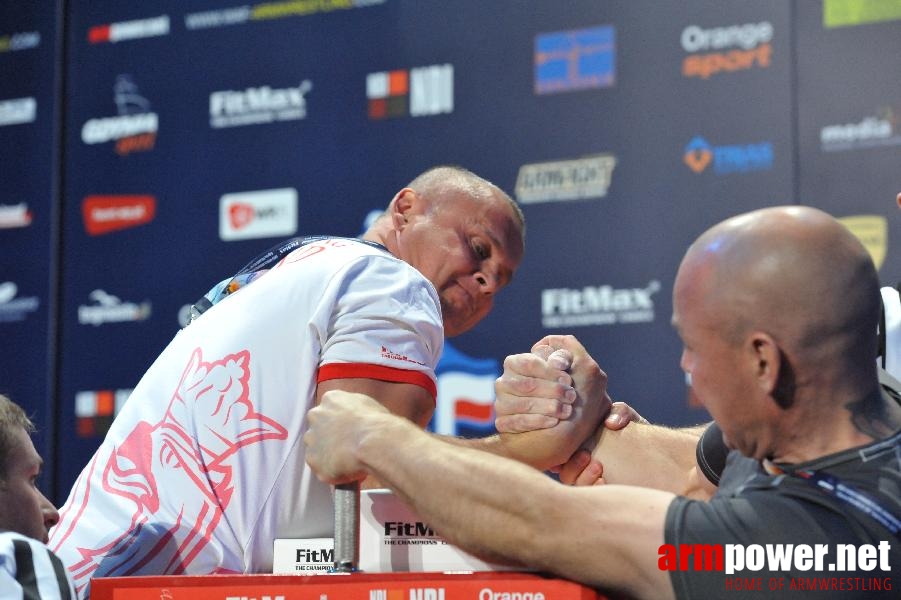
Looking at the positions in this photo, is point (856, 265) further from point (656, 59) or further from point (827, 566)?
point (656, 59)

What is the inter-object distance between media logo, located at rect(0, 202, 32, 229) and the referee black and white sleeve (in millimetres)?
3580

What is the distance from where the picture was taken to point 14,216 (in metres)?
4.88

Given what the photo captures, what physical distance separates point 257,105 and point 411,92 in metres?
0.65

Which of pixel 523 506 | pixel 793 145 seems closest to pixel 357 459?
pixel 523 506

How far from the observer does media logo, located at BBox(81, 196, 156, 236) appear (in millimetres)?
4652

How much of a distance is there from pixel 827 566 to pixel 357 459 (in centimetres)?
54

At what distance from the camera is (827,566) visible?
124 cm

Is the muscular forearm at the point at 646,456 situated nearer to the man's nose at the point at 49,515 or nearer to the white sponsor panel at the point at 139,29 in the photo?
the man's nose at the point at 49,515

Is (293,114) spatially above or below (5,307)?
above

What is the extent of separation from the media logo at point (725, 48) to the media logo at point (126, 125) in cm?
209

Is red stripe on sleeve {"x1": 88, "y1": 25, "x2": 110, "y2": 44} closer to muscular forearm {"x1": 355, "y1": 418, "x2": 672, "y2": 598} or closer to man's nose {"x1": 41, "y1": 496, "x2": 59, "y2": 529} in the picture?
man's nose {"x1": 41, "y1": 496, "x2": 59, "y2": 529}

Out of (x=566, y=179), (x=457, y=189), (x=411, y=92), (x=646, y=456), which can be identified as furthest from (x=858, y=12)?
(x=646, y=456)

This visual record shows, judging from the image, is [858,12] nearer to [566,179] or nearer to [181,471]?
[566,179]

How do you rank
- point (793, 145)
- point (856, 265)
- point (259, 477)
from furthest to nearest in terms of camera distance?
point (793, 145) → point (259, 477) → point (856, 265)
